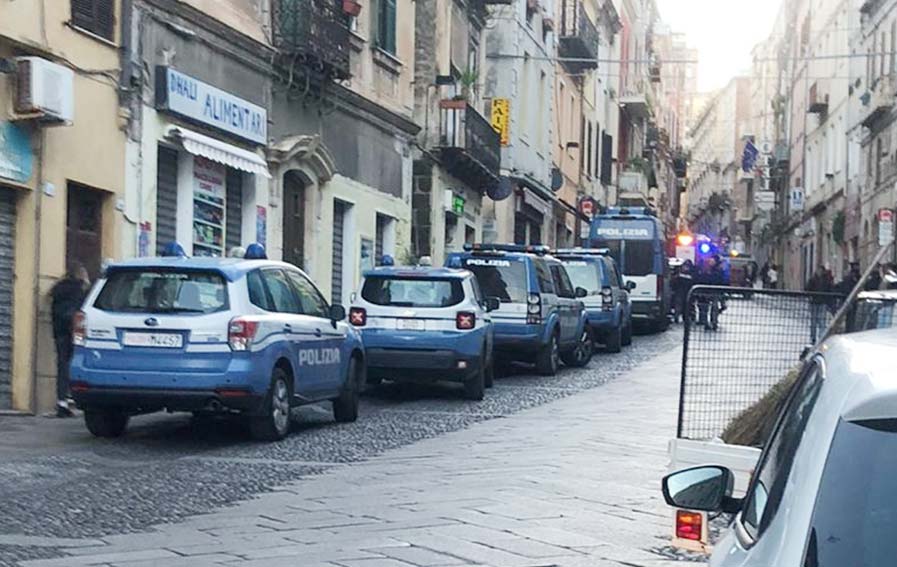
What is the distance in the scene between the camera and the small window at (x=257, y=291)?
1218cm

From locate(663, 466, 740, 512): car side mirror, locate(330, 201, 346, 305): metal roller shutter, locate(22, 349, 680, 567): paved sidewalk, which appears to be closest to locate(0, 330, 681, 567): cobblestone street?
locate(22, 349, 680, 567): paved sidewalk

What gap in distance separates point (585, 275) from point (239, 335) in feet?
49.5

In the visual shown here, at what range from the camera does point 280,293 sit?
42.3ft

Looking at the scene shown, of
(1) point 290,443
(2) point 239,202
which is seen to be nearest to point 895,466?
(1) point 290,443

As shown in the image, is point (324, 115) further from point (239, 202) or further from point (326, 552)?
point (326, 552)

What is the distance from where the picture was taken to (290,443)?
12570mm

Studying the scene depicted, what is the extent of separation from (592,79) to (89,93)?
37.5 m

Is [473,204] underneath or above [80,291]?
above

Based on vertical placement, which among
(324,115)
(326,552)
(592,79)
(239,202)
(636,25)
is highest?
(636,25)

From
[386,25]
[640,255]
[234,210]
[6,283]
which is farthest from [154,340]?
[640,255]

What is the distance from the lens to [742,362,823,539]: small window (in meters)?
2.94

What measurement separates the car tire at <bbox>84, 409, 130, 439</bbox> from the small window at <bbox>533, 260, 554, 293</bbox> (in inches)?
337

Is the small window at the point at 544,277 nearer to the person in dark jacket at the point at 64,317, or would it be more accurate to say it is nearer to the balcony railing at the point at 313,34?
the balcony railing at the point at 313,34

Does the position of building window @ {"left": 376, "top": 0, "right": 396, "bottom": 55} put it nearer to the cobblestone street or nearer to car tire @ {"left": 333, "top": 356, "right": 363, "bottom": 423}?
the cobblestone street
